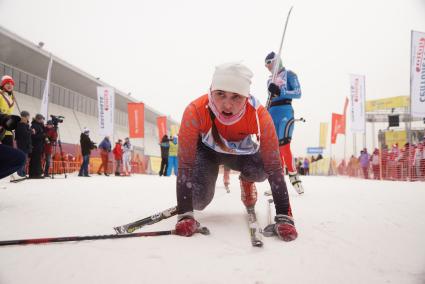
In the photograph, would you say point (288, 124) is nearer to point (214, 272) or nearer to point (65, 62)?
point (214, 272)

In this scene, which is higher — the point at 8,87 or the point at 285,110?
the point at 8,87

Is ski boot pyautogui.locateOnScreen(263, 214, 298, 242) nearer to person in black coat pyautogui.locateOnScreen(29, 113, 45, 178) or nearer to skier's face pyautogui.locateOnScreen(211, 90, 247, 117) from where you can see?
skier's face pyautogui.locateOnScreen(211, 90, 247, 117)

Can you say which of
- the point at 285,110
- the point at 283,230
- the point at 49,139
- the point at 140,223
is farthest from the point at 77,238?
the point at 49,139

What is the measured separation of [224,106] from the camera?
196 cm

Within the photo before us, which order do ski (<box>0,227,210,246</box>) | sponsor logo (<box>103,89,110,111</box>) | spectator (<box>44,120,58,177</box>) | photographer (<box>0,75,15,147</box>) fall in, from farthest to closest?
1. sponsor logo (<box>103,89,110,111</box>)
2. spectator (<box>44,120,58,177</box>)
3. photographer (<box>0,75,15,147</box>)
4. ski (<box>0,227,210,246</box>)

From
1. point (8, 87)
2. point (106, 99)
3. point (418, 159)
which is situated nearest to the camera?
point (8, 87)

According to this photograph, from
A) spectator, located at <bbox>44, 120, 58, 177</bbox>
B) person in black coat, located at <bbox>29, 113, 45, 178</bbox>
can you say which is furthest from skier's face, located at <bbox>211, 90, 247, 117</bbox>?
spectator, located at <bbox>44, 120, 58, 177</bbox>

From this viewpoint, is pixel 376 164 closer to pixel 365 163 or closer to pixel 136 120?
pixel 365 163

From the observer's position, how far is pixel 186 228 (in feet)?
6.04

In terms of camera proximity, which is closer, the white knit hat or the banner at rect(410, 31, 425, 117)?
the white knit hat

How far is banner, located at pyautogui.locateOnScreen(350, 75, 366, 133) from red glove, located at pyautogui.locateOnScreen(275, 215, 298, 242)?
620 inches

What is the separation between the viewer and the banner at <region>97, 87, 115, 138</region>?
592 inches

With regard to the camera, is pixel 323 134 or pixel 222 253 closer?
pixel 222 253

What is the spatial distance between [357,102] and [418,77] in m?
6.48
